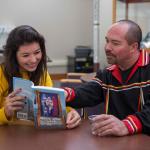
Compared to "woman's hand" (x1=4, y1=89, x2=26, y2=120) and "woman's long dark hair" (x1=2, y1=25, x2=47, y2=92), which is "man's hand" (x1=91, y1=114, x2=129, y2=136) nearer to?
"woman's hand" (x1=4, y1=89, x2=26, y2=120)

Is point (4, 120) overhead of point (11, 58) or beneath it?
beneath

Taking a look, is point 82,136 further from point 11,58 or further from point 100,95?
point 11,58

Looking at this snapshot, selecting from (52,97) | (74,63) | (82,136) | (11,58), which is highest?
(11,58)

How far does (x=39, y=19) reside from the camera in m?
5.73

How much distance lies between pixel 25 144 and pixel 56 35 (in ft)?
15.4

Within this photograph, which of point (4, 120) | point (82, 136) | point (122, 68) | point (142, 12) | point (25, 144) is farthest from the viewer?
point (142, 12)

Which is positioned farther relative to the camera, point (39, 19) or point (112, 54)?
point (39, 19)

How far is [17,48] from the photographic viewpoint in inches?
68.6

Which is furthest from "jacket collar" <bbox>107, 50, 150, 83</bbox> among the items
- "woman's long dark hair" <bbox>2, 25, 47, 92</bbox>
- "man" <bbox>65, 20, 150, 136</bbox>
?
"woman's long dark hair" <bbox>2, 25, 47, 92</bbox>

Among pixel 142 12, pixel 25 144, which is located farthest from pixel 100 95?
pixel 142 12

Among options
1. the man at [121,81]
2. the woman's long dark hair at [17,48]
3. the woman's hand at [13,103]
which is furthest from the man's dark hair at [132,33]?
the woman's hand at [13,103]

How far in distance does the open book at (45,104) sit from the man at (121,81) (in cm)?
25

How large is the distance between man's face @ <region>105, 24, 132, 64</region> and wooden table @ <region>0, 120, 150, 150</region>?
40cm

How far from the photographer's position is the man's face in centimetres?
166
